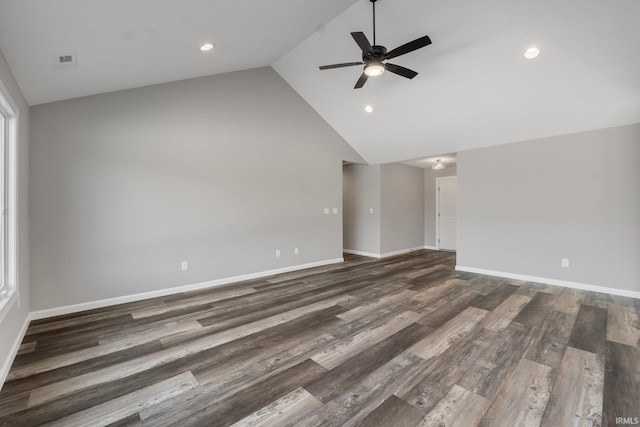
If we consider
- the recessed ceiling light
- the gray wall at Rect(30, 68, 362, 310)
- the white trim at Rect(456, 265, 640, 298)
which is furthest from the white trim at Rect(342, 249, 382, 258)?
the recessed ceiling light

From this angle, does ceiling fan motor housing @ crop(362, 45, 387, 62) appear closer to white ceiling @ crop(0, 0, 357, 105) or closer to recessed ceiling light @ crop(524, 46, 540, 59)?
white ceiling @ crop(0, 0, 357, 105)

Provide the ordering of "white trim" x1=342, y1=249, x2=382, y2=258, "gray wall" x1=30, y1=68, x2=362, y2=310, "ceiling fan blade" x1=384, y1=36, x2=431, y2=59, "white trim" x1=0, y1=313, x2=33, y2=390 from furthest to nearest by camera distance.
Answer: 1. "white trim" x1=342, y1=249, x2=382, y2=258
2. "gray wall" x1=30, y1=68, x2=362, y2=310
3. "ceiling fan blade" x1=384, y1=36, x2=431, y2=59
4. "white trim" x1=0, y1=313, x2=33, y2=390

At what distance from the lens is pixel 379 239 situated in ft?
21.9

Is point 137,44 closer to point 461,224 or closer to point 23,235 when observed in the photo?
point 23,235

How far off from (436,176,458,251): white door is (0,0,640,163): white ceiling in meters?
2.81

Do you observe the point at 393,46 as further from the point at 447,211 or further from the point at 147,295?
the point at 447,211

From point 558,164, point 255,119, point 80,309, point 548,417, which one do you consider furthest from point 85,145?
point 558,164

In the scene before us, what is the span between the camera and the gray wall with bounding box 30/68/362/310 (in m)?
3.23

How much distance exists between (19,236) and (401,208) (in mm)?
6807

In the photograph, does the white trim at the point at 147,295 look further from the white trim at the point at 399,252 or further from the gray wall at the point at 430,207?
the gray wall at the point at 430,207

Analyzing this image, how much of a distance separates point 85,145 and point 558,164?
6575mm

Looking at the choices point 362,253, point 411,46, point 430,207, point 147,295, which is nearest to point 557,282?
point 362,253

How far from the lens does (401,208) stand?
23.9 ft
